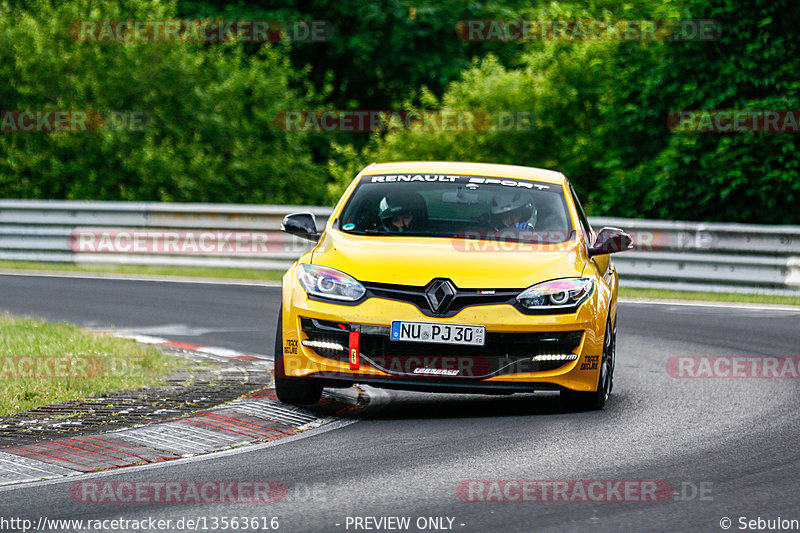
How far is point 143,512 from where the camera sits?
6.15m

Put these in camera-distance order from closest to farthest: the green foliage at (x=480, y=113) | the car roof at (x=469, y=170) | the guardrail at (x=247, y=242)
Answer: the car roof at (x=469, y=170) → the guardrail at (x=247, y=242) → the green foliage at (x=480, y=113)

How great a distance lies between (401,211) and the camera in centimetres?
981

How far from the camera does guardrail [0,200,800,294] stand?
59.0ft

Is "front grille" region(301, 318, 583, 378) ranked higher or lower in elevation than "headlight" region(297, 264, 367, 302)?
lower

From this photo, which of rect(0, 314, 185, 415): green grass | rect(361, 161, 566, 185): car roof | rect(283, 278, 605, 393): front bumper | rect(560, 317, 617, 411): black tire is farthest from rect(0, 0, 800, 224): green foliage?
rect(283, 278, 605, 393): front bumper

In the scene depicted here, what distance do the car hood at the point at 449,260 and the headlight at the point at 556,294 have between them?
0.17 ft

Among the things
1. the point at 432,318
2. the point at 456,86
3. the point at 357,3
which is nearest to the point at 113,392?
the point at 432,318

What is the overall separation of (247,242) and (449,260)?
11927 millimetres

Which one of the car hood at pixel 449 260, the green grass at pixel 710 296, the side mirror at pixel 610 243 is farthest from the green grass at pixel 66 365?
the green grass at pixel 710 296

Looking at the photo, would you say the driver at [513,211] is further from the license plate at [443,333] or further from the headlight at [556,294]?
the license plate at [443,333]

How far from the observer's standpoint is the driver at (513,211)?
970 centimetres

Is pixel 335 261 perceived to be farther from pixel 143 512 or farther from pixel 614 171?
pixel 614 171

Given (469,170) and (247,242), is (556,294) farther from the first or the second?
(247,242)

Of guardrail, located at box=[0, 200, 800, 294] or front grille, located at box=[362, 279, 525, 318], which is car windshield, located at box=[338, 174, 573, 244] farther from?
guardrail, located at box=[0, 200, 800, 294]
